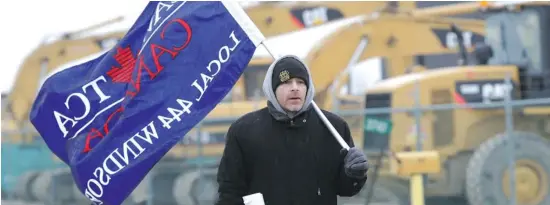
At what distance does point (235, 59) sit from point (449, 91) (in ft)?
27.1

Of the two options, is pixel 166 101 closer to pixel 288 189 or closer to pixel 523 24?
pixel 288 189

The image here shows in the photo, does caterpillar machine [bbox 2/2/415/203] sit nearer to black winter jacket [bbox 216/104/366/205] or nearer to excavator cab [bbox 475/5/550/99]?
excavator cab [bbox 475/5/550/99]

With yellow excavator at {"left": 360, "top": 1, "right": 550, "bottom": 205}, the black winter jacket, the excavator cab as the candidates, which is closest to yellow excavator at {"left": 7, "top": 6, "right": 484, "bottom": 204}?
yellow excavator at {"left": 360, "top": 1, "right": 550, "bottom": 205}

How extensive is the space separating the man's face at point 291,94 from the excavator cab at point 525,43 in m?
8.93

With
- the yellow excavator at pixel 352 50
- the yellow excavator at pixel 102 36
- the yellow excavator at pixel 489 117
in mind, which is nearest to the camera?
the yellow excavator at pixel 489 117

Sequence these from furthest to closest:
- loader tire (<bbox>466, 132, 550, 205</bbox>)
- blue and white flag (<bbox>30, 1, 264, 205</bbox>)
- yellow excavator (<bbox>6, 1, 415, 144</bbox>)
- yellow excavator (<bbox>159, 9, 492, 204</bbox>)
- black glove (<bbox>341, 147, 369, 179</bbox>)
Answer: yellow excavator (<bbox>6, 1, 415, 144</bbox>) < yellow excavator (<bbox>159, 9, 492, 204</bbox>) < loader tire (<bbox>466, 132, 550, 205</bbox>) < blue and white flag (<bbox>30, 1, 264, 205</bbox>) < black glove (<bbox>341, 147, 369, 179</bbox>)

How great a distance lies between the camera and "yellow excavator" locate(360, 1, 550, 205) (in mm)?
12250

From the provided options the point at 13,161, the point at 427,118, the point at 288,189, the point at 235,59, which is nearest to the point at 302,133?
the point at 288,189

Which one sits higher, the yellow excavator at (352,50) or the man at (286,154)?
the man at (286,154)

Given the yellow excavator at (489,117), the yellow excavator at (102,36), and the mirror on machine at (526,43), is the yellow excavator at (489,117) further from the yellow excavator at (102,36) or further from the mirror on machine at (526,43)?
the yellow excavator at (102,36)

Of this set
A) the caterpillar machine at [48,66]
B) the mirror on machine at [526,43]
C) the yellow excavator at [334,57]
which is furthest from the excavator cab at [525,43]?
the caterpillar machine at [48,66]

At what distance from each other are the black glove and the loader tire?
24.8 ft

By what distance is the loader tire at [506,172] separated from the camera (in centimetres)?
1215

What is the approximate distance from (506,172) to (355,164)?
778cm
